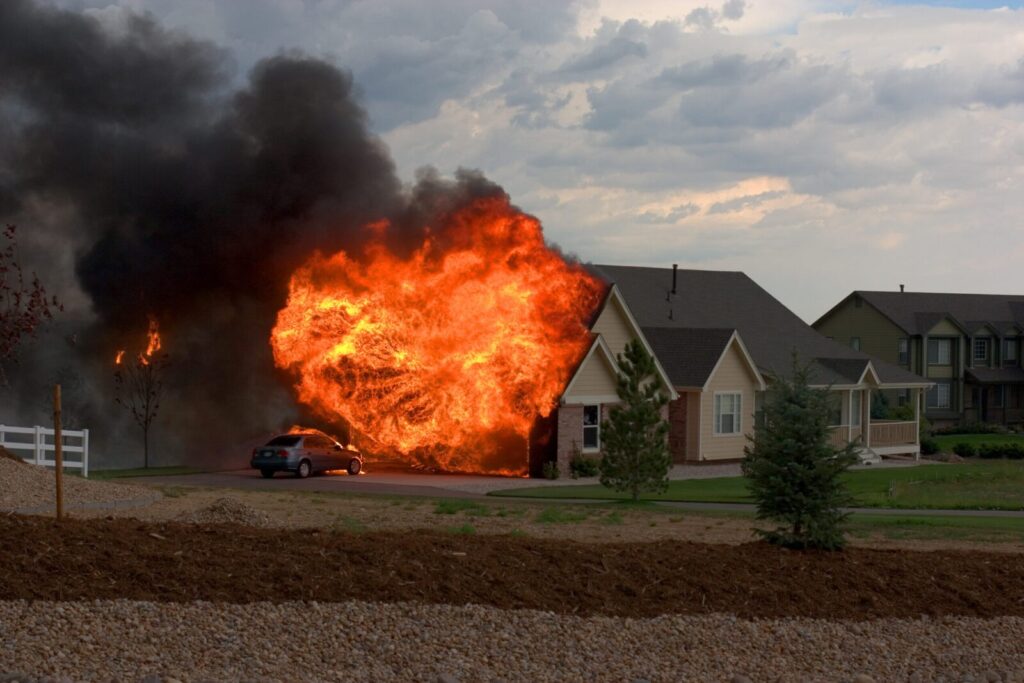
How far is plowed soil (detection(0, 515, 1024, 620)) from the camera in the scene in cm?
1067

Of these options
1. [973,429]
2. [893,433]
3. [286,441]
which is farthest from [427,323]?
[973,429]

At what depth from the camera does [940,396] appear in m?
71.6

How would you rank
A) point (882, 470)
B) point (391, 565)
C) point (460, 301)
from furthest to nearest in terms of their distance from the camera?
point (882, 470) → point (460, 301) → point (391, 565)

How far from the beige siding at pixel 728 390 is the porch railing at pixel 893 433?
23.8 ft

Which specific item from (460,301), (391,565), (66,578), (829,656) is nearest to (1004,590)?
(829,656)

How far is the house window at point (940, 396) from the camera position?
71.4 meters

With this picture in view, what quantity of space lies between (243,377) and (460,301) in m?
9.87

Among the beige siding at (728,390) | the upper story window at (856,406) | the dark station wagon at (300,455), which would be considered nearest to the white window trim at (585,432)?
the beige siding at (728,390)

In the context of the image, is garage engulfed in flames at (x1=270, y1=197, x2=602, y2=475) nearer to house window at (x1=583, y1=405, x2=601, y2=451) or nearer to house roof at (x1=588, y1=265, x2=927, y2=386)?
house window at (x1=583, y1=405, x2=601, y2=451)

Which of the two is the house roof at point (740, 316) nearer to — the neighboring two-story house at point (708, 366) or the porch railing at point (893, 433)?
the neighboring two-story house at point (708, 366)

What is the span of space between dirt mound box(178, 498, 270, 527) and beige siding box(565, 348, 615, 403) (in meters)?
19.6

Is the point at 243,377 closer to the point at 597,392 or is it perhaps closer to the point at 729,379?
the point at 597,392

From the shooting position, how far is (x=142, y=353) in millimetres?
37688

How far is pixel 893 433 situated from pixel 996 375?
25.7 meters
